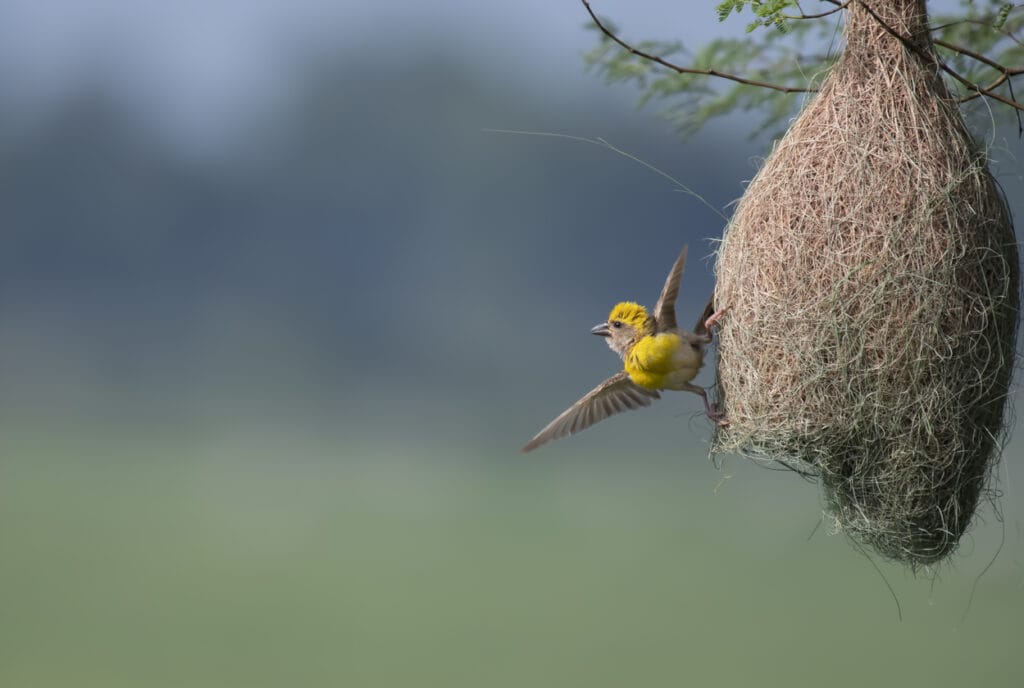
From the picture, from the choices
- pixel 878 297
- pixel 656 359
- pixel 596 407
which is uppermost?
pixel 878 297

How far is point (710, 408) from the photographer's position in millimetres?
3670

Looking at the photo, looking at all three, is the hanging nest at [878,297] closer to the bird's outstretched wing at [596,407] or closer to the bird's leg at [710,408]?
the bird's leg at [710,408]

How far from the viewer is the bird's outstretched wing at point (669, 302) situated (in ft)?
11.5

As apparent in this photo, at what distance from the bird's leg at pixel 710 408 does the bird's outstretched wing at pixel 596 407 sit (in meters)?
0.19

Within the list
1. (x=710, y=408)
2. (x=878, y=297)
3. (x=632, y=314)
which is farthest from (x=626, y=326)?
(x=878, y=297)

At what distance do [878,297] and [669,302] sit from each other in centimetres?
64

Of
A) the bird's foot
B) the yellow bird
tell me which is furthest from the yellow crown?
the bird's foot

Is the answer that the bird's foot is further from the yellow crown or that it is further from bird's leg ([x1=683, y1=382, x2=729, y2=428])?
the yellow crown

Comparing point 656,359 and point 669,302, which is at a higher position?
Result: point 669,302

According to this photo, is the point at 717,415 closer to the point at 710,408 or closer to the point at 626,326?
the point at 710,408

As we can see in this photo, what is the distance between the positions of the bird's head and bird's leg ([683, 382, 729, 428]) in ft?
0.77

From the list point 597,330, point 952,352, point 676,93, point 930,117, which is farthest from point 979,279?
point 676,93

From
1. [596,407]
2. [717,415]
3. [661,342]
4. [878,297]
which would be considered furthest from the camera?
[596,407]

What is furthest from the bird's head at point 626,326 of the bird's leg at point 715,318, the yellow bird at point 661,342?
the bird's leg at point 715,318
